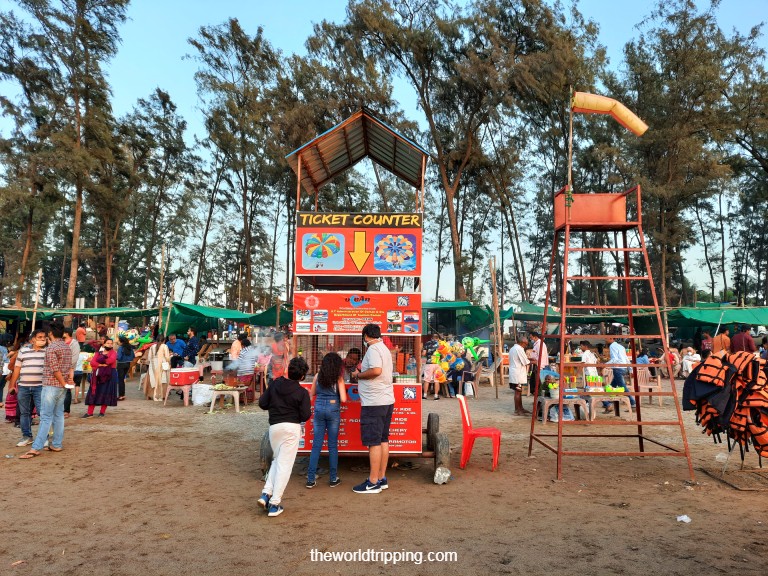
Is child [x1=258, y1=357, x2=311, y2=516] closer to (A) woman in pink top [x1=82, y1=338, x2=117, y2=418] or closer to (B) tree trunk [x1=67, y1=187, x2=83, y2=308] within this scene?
(A) woman in pink top [x1=82, y1=338, x2=117, y2=418]

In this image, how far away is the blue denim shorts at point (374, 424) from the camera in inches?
229

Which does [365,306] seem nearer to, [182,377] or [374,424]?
[374,424]

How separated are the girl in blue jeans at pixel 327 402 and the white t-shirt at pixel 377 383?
0.27 m

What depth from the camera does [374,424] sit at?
5.84 m

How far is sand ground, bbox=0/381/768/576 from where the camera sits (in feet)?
13.0

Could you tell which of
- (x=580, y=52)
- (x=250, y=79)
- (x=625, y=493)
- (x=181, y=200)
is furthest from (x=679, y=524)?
(x=181, y=200)

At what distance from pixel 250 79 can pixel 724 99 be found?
24.8 meters

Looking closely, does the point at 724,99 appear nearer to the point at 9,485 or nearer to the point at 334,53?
the point at 334,53

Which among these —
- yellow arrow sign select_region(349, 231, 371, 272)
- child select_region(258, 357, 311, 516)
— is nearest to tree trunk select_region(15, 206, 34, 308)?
yellow arrow sign select_region(349, 231, 371, 272)

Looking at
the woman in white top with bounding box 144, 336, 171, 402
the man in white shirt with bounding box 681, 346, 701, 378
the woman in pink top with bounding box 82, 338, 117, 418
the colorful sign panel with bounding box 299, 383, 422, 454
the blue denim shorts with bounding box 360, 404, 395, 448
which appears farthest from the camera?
the man in white shirt with bounding box 681, 346, 701, 378

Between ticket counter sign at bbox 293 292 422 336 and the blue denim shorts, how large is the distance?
3.46 ft

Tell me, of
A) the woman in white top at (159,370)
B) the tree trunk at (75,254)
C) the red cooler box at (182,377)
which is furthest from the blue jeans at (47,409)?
the tree trunk at (75,254)

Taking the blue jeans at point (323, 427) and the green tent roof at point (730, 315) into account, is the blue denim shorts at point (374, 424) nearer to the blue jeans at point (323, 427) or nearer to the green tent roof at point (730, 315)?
the blue jeans at point (323, 427)

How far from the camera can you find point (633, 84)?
27.6 meters
